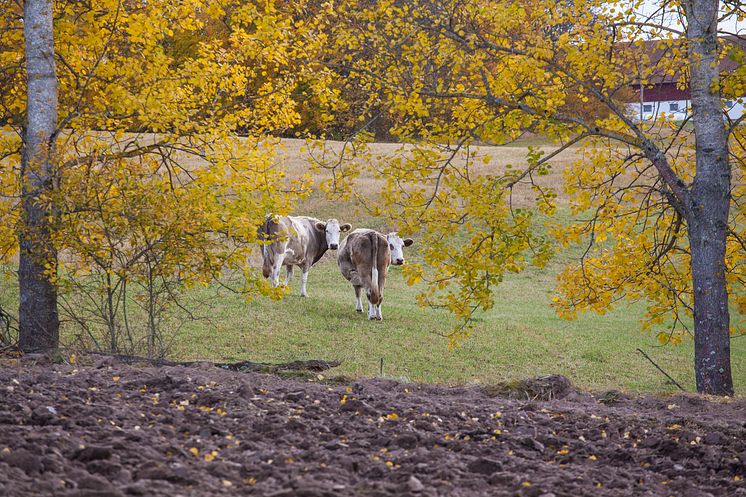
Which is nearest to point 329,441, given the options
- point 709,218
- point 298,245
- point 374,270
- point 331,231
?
point 709,218

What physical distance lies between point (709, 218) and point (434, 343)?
641cm

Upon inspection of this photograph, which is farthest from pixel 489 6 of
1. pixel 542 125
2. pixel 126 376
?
pixel 126 376

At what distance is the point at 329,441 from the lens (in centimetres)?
461

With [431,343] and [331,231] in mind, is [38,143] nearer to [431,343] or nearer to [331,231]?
[431,343]

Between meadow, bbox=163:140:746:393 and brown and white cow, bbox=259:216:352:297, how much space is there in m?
0.69

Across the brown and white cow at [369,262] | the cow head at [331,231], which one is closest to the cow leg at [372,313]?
the brown and white cow at [369,262]

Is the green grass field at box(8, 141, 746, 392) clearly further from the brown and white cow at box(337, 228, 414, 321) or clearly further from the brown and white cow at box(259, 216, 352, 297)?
the brown and white cow at box(259, 216, 352, 297)

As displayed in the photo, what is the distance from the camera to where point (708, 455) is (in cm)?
497

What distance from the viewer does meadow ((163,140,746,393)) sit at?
491 inches

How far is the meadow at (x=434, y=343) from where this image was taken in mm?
12477

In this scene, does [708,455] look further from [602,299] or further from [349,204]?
[349,204]

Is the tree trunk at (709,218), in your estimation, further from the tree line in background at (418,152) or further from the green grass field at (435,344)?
the green grass field at (435,344)

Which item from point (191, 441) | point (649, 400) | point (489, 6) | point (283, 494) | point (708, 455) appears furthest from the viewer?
point (489, 6)

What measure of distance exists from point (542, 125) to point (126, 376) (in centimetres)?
476
